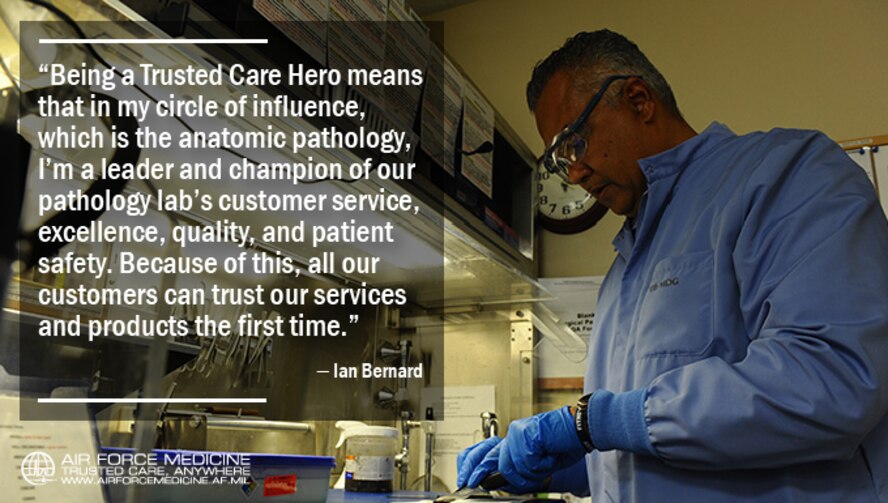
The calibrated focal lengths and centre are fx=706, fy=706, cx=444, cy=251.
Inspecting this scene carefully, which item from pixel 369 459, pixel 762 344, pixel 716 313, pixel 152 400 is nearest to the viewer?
pixel 762 344

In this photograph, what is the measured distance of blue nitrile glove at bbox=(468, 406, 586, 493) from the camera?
103 cm

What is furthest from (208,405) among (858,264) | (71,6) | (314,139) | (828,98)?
(828,98)

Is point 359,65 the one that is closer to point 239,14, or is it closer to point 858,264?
point 239,14

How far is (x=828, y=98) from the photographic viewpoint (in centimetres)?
215

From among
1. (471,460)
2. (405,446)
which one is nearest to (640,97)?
(471,460)

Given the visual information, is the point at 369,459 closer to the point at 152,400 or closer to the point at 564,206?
the point at 152,400

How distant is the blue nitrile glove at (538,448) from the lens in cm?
103

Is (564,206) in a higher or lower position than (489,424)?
higher

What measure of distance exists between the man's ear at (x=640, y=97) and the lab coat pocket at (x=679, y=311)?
0.28 metres

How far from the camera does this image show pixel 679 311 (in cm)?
99

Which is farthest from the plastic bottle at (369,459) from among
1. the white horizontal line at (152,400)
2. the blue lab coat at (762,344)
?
the blue lab coat at (762,344)

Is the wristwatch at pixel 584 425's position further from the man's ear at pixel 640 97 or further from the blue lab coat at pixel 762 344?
the man's ear at pixel 640 97

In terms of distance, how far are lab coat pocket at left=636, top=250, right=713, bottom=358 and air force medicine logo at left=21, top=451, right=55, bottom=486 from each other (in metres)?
0.81

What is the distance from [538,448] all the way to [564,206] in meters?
1.50
